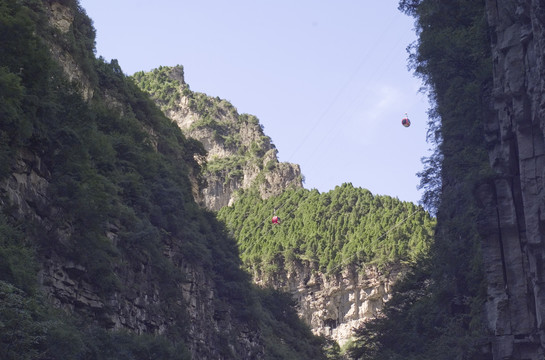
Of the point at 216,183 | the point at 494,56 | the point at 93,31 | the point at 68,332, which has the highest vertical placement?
the point at 216,183

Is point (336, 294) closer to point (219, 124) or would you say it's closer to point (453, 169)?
point (219, 124)

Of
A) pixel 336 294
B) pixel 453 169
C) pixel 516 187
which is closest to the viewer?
pixel 516 187

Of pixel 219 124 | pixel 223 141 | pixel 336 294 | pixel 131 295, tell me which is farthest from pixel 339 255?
pixel 131 295

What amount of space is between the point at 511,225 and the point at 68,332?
55.1 feet

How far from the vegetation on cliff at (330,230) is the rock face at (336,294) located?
998 mm

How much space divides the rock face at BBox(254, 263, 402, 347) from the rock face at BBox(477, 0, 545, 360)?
5795 cm

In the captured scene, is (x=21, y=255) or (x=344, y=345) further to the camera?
(x=344, y=345)

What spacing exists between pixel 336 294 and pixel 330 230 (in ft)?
26.4

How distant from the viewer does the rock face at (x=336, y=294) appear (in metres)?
91.1

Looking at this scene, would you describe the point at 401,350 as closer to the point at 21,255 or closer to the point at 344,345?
the point at 21,255

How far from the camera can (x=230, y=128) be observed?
431ft

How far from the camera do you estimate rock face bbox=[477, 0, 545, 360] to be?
1098 inches


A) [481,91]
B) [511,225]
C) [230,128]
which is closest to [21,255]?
[511,225]

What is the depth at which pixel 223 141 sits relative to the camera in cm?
12875
